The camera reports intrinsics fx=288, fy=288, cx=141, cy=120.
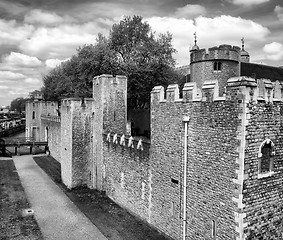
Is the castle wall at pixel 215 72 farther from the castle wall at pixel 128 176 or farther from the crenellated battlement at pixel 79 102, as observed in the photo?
the castle wall at pixel 128 176

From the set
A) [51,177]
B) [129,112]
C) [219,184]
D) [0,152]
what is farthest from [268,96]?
[0,152]

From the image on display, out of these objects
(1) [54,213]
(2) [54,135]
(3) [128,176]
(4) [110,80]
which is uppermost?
(4) [110,80]

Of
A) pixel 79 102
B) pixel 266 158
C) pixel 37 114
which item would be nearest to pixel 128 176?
pixel 79 102

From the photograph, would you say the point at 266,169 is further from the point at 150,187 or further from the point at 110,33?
the point at 110,33

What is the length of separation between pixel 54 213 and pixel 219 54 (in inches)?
777

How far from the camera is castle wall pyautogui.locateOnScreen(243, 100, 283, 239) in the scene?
8.77 metres

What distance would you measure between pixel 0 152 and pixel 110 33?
728 inches

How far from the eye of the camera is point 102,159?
1825 cm

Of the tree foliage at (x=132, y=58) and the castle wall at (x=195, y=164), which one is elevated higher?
the tree foliage at (x=132, y=58)

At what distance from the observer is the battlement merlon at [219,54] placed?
26.6m

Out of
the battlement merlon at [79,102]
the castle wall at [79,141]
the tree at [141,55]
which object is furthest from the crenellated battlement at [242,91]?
the tree at [141,55]

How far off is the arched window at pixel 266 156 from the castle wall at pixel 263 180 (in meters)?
0.14

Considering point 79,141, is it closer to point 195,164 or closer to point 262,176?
point 195,164

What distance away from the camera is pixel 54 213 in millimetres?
15383
